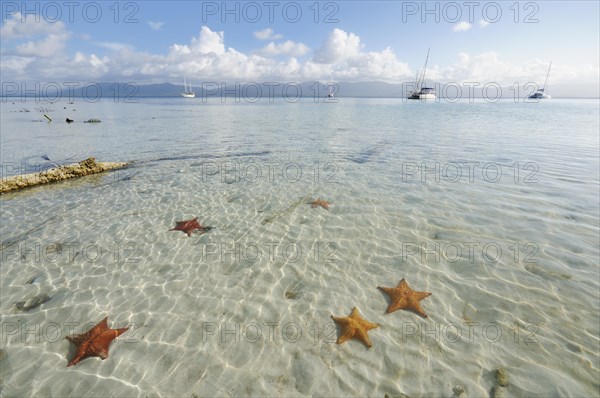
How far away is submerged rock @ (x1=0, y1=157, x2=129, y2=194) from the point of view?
39.6 ft

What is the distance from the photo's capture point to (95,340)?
489cm

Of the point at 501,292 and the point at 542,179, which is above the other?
the point at 542,179

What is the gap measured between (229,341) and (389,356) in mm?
2838

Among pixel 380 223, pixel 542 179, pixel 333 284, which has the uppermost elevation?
pixel 542 179

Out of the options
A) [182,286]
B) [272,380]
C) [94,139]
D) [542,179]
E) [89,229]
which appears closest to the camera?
[272,380]

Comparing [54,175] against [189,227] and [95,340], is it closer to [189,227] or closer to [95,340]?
[189,227]

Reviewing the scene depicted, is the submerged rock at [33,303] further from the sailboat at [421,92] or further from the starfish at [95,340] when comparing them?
the sailboat at [421,92]

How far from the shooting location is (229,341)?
511cm

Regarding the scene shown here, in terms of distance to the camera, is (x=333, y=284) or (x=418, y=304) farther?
(x=333, y=284)

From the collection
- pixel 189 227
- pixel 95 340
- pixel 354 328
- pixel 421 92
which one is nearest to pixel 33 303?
pixel 95 340

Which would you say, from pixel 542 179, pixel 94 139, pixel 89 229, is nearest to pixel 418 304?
pixel 89 229

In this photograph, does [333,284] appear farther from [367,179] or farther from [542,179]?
[542,179]

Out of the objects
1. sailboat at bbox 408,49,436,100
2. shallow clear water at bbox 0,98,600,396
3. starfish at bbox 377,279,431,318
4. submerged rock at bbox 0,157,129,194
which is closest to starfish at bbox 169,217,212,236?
shallow clear water at bbox 0,98,600,396

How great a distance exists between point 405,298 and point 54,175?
1610cm
